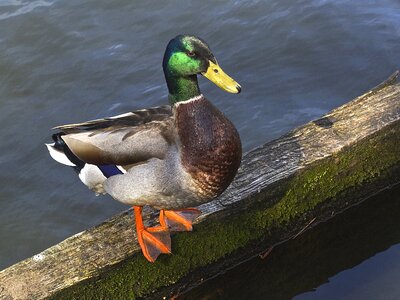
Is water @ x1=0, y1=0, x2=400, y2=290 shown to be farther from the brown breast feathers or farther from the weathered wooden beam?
the brown breast feathers

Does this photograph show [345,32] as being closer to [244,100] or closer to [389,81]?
[244,100]

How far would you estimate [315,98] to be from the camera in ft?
19.3

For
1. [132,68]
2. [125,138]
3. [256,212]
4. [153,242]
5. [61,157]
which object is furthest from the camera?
[132,68]

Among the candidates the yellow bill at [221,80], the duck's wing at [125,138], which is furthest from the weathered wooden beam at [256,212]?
the yellow bill at [221,80]

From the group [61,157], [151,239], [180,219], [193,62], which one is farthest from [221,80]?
[61,157]

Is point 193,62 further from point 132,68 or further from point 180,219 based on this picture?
point 132,68

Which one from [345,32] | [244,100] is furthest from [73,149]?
[345,32]

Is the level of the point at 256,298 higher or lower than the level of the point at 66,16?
lower

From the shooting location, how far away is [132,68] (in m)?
6.51

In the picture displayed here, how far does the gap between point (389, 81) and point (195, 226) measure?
62.1 inches

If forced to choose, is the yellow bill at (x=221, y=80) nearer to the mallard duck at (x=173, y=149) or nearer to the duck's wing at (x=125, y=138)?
the mallard duck at (x=173, y=149)

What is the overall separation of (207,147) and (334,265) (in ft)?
3.85

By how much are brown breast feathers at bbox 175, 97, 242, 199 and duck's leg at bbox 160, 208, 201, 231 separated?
A: 0.18 m

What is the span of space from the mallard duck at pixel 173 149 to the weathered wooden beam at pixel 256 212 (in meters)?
0.14
